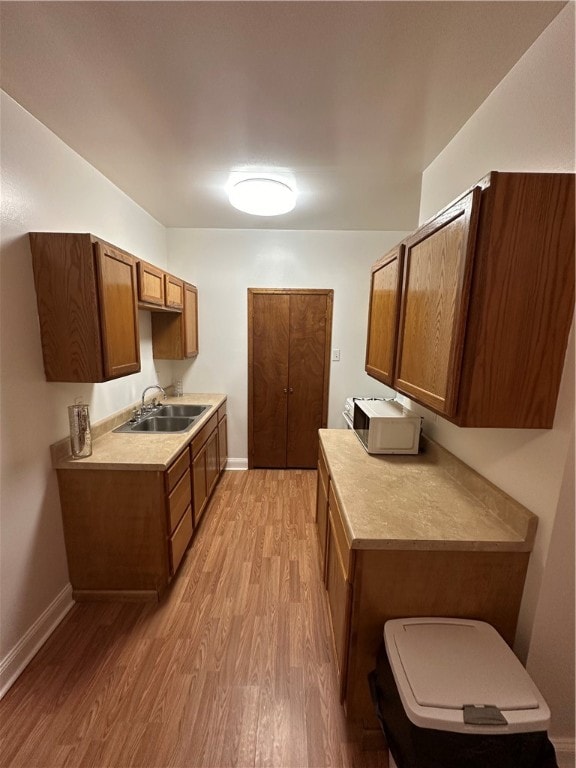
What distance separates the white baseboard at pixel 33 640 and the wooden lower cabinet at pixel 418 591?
5.02 ft

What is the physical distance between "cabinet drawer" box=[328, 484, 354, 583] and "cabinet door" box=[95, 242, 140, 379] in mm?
1407

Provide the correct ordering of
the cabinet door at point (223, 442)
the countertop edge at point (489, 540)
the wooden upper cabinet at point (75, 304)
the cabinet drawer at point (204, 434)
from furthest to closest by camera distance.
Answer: the cabinet door at point (223, 442)
the cabinet drawer at point (204, 434)
the wooden upper cabinet at point (75, 304)
the countertop edge at point (489, 540)

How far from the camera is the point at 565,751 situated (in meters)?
1.19

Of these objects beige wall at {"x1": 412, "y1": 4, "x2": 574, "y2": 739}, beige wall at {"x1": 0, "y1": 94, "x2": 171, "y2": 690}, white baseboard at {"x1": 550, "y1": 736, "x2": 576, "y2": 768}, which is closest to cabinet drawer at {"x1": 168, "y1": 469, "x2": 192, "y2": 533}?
beige wall at {"x1": 0, "y1": 94, "x2": 171, "y2": 690}

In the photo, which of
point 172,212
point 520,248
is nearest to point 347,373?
point 172,212

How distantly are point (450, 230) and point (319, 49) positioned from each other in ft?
2.75

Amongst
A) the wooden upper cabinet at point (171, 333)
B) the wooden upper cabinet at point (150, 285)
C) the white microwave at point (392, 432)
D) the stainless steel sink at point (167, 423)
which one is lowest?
the stainless steel sink at point (167, 423)

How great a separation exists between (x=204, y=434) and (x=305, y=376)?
1394 mm

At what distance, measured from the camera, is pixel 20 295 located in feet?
5.00

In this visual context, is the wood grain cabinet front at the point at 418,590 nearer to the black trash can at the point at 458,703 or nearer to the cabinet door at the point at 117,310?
the black trash can at the point at 458,703

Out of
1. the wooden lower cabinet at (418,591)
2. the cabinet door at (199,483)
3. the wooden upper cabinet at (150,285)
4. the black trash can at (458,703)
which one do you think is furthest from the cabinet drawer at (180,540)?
the wooden upper cabinet at (150,285)

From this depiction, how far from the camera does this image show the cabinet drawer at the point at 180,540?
6.41 ft

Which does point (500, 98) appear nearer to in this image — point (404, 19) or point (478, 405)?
point (404, 19)

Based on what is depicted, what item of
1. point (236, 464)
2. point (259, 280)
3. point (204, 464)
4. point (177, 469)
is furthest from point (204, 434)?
point (259, 280)
